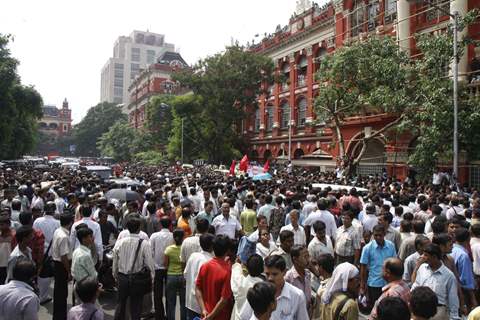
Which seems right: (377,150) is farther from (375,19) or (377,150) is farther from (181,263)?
(181,263)

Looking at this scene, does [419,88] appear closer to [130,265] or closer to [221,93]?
[130,265]

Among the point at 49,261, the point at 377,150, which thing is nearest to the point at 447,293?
the point at 49,261

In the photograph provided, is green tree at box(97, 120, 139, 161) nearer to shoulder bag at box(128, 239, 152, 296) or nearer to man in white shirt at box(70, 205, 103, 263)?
man in white shirt at box(70, 205, 103, 263)

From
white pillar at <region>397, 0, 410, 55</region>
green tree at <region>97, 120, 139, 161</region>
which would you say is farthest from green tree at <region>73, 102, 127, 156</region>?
white pillar at <region>397, 0, 410, 55</region>

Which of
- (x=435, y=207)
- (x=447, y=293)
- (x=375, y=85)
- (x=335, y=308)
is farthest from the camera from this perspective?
(x=375, y=85)

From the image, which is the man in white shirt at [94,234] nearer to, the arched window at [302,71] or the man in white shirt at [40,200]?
the man in white shirt at [40,200]

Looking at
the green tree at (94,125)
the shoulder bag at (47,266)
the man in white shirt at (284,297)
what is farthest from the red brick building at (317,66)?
the green tree at (94,125)

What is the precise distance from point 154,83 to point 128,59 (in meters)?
56.4

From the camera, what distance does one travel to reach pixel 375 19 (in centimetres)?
2675

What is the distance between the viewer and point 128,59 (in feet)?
400

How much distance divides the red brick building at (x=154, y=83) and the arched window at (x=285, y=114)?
87.7ft

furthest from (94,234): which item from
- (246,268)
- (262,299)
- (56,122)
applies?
(56,122)

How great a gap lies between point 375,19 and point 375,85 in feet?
31.7

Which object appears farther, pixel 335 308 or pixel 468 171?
pixel 468 171
